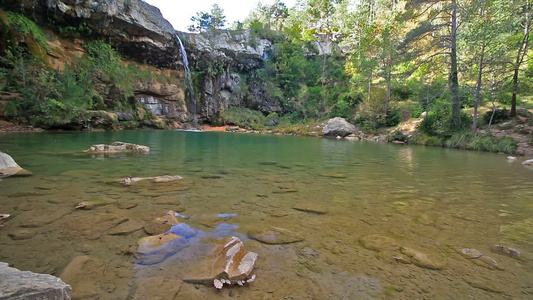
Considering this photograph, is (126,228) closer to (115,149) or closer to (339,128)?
(115,149)

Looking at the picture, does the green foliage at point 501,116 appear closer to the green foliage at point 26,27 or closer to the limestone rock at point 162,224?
the limestone rock at point 162,224

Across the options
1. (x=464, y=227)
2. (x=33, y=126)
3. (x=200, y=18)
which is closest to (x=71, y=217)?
(x=464, y=227)

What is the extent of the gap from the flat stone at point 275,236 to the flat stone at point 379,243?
59 cm

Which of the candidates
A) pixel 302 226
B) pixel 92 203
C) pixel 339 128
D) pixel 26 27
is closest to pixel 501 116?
pixel 339 128

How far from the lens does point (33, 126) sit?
14.2 m

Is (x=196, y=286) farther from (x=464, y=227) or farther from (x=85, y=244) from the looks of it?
(x=464, y=227)

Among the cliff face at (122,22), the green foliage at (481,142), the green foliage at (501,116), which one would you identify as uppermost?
the cliff face at (122,22)

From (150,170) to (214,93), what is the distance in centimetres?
2657

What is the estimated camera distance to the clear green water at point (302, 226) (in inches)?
68.5

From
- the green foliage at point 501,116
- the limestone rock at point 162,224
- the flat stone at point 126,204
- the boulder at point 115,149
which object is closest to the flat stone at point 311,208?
the limestone rock at point 162,224

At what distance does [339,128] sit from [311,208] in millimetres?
19698

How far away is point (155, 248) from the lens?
2154 mm

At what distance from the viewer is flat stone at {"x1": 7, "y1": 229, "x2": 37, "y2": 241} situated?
2249 mm

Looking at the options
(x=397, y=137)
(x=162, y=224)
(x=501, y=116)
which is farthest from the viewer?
(x=397, y=137)
